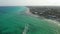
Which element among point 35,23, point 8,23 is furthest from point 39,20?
point 8,23

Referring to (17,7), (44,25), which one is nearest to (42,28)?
(44,25)

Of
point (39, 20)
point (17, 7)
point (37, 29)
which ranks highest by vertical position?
point (17, 7)

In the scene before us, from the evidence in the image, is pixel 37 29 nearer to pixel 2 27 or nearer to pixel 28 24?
pixel 28 24

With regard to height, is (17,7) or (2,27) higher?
(17,7)

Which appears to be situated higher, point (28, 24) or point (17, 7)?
point (17, 7)

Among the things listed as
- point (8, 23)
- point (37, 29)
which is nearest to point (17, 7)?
point (8, 23)

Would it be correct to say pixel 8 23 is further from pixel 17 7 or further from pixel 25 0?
pixel 25 0
